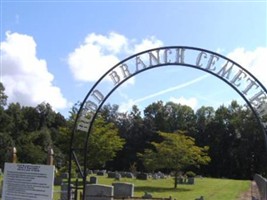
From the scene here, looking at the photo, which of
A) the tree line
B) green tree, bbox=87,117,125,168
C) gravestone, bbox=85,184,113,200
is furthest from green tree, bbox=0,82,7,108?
gravestone, bbox=85,184,113,200

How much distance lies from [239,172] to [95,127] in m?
39.2

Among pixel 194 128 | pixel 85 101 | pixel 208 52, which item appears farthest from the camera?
pixel 194 128

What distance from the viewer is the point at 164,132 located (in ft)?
213

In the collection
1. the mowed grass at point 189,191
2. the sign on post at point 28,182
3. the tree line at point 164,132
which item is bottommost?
the mowed grass at point 189,191

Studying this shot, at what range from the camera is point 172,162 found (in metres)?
34.7

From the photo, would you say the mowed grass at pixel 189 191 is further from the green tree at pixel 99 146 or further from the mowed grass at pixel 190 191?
the green tree at pixel 99 146

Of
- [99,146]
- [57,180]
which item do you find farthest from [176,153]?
[57,180]

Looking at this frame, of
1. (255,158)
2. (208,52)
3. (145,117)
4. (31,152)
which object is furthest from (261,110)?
(145,117)

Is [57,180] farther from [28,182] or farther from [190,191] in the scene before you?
[28,182]

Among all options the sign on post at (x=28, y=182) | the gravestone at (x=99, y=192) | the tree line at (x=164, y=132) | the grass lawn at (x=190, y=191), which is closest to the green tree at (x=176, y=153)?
the grass lawn at (x=190, y=191)

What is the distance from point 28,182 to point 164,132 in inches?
2178

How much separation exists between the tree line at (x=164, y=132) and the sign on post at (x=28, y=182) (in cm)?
5009

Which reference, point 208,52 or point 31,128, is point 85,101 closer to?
point 208,52

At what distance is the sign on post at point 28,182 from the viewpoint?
968 cm
